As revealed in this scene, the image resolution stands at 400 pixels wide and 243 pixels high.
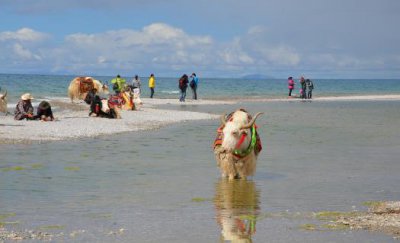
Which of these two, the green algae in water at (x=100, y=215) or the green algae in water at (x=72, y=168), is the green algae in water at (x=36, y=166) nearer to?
the green algae in water at (x=72, y=168)

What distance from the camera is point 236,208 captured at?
10.2 metres

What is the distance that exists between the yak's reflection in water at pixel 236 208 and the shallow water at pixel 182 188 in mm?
14

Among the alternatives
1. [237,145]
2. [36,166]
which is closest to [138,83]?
[36,166]

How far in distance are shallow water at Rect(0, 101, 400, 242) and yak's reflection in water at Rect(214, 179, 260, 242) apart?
0.04 ft

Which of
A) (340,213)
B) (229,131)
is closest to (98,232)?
(340,213)

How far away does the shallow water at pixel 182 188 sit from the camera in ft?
28.5

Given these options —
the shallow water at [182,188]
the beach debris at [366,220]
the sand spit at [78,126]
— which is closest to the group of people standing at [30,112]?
the sand spit at [78,126]

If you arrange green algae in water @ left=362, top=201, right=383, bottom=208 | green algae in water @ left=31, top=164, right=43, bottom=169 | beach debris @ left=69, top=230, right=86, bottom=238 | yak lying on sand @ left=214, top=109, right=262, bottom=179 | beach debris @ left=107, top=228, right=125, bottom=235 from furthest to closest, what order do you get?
green algae in water @ left=31, top=164, right=43, bottom=169 < yak lying on sand @ left=214, top=109, right=262, bottom=179 < green algae in water @ left=362, top=201, right=383, bottom=208 < beach debris @ left=107, top=228, right=125, bottom=235 < beach debris @ left=69, top=230, right=86, bottom=238

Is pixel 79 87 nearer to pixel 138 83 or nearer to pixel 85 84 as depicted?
pixel 85 84

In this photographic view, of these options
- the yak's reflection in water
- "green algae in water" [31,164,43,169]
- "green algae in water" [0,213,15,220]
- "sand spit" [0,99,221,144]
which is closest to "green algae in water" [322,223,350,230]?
the yak's reflection in water

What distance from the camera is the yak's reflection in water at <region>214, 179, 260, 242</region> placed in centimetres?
850

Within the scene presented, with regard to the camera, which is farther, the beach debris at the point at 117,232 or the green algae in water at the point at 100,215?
the green algae in water at the point at 100,215

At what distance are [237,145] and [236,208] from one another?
7.61 feet

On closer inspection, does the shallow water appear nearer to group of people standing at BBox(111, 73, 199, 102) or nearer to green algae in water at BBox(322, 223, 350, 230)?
green algae in water at BBox(322, 223, 350, 230)
